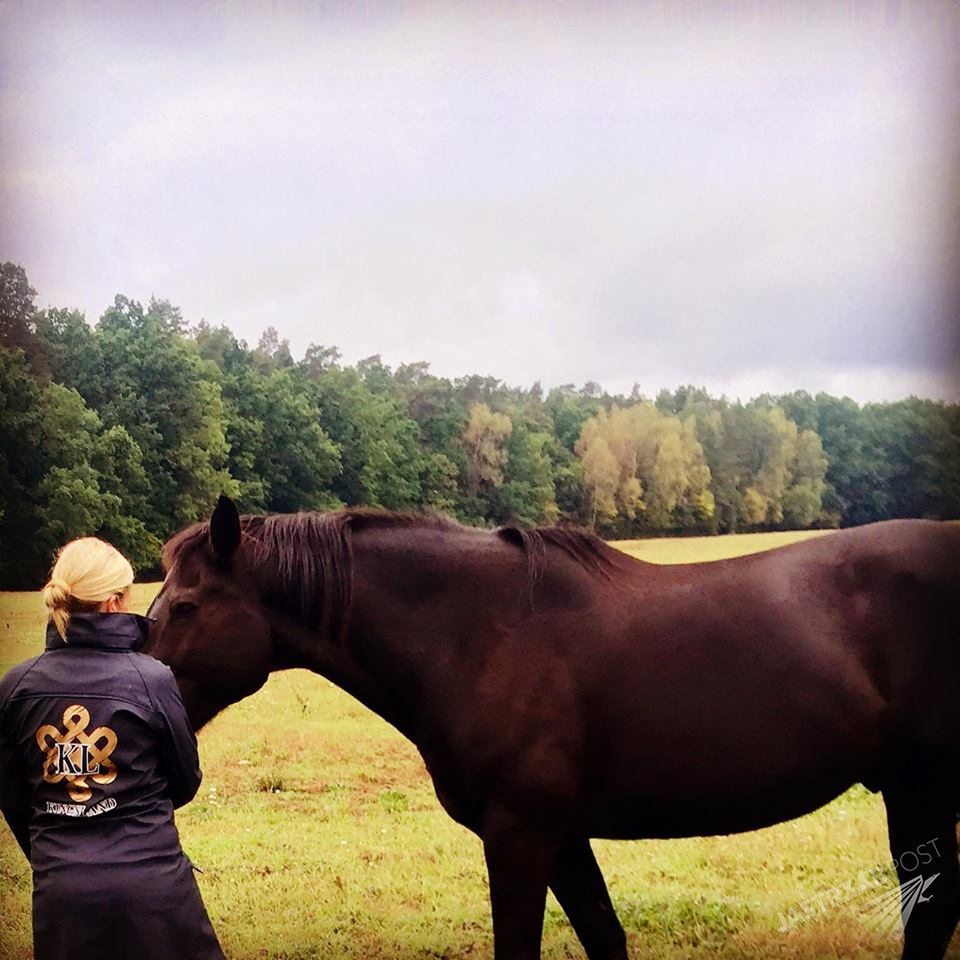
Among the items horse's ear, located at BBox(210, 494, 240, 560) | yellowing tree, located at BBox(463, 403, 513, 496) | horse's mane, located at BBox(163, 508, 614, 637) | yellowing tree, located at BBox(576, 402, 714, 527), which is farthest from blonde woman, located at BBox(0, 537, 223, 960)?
yellowing tree, located at BBox(576, 402, 714, 527)

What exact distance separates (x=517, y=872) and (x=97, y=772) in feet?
3.84

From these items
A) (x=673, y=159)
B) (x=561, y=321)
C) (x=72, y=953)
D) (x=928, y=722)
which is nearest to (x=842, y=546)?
(x=928, y=722)

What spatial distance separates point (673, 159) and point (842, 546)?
5.81ft

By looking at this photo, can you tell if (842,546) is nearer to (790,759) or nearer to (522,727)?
(790,759)

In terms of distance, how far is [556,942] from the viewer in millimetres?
3438

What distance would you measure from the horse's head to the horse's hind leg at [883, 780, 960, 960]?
2.06 meters

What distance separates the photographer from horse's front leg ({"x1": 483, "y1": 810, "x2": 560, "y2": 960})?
249 cm

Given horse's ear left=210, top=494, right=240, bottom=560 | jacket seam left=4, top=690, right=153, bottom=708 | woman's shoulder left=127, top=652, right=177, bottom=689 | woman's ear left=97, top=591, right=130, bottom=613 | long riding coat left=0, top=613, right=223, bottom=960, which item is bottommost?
long riding coat left=0, top=613, right=223, bottom=960

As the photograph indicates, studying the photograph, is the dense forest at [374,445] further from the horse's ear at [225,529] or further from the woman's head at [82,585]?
the woman's head at [82,585]

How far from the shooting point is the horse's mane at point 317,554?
8.88 feet

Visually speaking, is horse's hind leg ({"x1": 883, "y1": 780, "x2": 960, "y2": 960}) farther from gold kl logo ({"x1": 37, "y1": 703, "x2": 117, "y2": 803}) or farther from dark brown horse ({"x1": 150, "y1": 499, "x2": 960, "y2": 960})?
gold kl logo ({"x1": 37, "y1": 703, "x2": 117, "y2": 803})

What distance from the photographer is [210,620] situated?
2.67 metres

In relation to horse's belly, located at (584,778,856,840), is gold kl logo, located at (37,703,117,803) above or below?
above

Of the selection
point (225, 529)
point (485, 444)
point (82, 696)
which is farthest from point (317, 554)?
point (485, 444)
